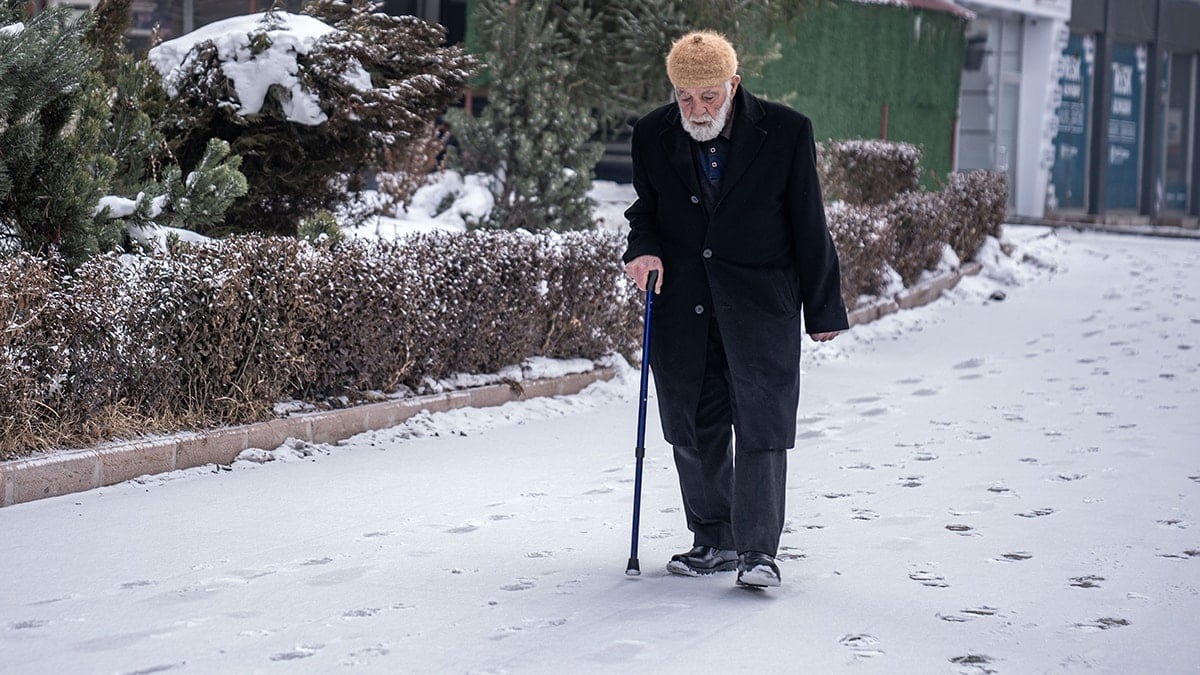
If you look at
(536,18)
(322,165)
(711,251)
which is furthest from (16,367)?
(536,18)

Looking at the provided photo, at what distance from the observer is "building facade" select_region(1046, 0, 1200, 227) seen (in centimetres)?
3419

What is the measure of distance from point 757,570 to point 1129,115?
110 ft

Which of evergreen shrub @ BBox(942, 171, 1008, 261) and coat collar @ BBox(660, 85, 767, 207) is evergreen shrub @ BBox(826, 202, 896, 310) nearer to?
evergreen shrub @ BBox(942, 171, 1008, 261)

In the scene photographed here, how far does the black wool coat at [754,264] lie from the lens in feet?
17.6

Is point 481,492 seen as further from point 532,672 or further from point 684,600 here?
point 532,672

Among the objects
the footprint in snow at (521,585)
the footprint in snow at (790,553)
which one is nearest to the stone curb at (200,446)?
the footprint in snow at (521,585)

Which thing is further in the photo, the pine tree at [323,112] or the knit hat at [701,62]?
the pine tree at [323,112]

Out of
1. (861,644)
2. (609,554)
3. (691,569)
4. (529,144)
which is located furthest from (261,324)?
(529,144)

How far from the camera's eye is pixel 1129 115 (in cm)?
3638

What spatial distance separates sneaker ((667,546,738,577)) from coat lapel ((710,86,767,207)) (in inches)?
46.8

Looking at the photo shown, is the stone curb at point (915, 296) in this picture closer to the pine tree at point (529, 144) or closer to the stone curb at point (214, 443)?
the pine tree at point (529, 144)

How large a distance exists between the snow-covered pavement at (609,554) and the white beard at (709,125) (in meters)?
1.47

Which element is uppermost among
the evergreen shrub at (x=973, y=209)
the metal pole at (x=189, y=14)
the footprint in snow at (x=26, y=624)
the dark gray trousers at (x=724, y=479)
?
the metal pole at (x=189, y=14)

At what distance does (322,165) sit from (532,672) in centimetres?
598
